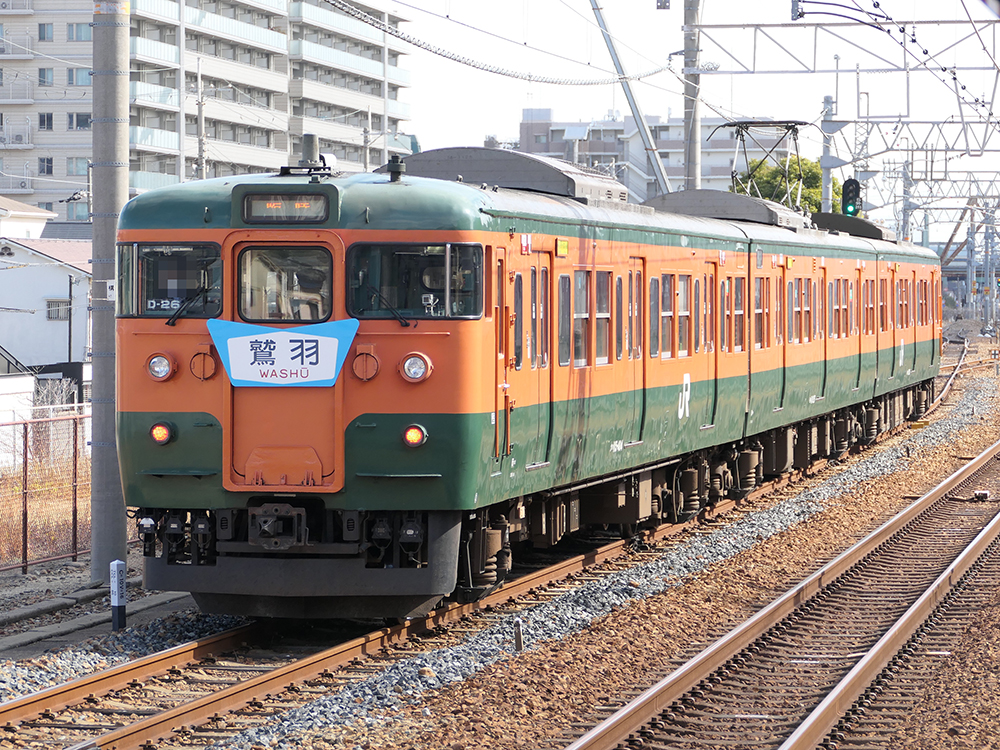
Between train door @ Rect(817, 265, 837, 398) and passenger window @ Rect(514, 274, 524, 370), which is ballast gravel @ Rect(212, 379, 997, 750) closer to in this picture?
train door @ Rect(817, 265, 837, 398)

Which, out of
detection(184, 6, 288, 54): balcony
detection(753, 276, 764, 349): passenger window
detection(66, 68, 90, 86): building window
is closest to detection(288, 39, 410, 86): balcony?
detection(184, 6, 288, 54): balcony

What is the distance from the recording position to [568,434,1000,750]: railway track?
781cm

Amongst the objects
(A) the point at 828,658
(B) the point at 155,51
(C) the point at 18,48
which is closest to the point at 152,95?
(B) the point at 155,51

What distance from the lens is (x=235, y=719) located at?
7824mm

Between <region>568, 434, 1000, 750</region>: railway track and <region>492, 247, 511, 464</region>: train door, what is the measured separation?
188cm

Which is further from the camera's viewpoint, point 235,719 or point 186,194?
point 186,194

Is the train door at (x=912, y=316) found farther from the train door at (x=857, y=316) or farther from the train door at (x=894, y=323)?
the train door at (x=857, y=316)

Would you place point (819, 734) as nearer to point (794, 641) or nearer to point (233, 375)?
point (794, 641)

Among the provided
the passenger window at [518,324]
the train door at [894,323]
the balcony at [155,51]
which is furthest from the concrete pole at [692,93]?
the balcony at [155,51]

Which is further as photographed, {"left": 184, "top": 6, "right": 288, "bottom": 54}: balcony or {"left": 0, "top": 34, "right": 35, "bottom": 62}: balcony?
{"left": 0, "top": 34, "right": 35, "bottom": 62}: balcony

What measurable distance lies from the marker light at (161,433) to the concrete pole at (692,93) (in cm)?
1288

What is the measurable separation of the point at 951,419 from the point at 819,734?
76.0 ft

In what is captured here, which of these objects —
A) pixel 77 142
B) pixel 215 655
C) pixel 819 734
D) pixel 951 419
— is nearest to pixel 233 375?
pixel 215 655

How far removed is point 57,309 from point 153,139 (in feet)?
63.9
